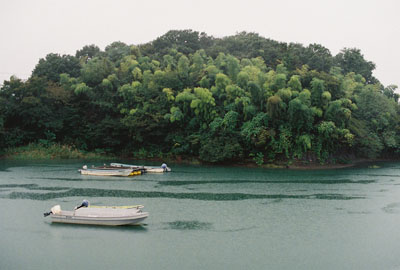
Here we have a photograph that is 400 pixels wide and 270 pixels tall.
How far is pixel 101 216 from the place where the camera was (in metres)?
10.8

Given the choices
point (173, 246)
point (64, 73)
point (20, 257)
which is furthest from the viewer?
point (64, 73)

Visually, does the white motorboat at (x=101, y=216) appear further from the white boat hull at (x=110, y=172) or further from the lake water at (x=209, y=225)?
the white boat hull at (x=110, y=172)

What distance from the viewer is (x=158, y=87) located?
27.3m

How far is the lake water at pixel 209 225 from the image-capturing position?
8.80m

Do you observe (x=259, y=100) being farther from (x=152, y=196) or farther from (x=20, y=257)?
(x=20, y=257)

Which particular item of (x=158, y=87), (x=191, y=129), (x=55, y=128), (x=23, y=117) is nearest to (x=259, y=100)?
(x=191, y=129)

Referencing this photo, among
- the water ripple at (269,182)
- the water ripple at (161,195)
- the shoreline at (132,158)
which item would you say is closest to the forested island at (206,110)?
the shoreline at (132,158)

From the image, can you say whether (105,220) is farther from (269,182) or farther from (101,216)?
(269,182)

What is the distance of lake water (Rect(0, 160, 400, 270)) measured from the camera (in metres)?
8.80

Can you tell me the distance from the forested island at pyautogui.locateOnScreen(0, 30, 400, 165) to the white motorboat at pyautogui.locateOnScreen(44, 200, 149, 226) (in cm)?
1312

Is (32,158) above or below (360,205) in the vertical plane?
above

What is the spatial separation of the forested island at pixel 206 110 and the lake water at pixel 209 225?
191 inches

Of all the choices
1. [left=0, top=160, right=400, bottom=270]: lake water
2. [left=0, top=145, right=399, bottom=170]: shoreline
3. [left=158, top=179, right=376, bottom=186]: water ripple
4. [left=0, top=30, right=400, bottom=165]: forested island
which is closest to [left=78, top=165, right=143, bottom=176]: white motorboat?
[left=0, top=160, right=400, bottom=270]: lake water

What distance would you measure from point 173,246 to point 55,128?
66.1ft
